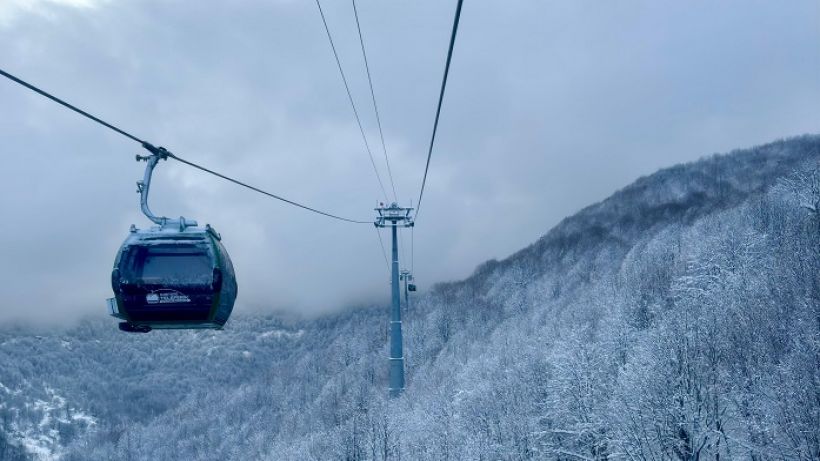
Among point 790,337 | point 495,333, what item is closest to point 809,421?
point 790,337

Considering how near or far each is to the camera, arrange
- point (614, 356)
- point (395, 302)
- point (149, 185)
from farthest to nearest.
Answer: point (614, 356) < point (395, 302) < point (149, 185)

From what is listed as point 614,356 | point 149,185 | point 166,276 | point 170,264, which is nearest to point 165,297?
point 166,276

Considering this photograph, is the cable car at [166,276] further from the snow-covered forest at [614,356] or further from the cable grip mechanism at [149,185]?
the snow-covered forest at [614,356]

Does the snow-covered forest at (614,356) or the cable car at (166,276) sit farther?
the snow-covered forest at (614,356)

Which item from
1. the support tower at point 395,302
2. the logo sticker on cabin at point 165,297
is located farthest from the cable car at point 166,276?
the support tower at point 395,302

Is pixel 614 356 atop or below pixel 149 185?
below

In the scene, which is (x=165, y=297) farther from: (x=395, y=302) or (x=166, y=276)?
(x=395, y=302)

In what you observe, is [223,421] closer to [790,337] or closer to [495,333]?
[495,333]

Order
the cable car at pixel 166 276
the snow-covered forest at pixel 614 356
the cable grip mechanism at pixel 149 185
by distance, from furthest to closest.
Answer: the snow-covered forest at pixel 614 356 < the cable car at pixel 166 276 < the cable grip mechanism at pixel 149 185
